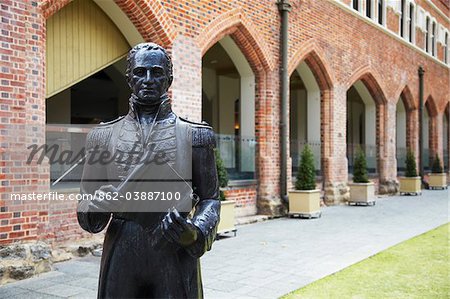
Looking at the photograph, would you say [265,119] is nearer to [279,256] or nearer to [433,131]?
[279,256]

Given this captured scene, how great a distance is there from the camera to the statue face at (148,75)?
221 centimetres

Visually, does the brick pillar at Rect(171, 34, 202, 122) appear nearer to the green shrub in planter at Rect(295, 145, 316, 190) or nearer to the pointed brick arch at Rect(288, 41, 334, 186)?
the green shrub in planter at Rect(295, 145, 316, 190)

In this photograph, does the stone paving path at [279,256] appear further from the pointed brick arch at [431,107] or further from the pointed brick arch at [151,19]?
the pointed brick arch at [431,107]

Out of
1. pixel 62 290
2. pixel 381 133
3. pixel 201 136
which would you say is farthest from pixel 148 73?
pixel 381 133

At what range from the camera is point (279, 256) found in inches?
273

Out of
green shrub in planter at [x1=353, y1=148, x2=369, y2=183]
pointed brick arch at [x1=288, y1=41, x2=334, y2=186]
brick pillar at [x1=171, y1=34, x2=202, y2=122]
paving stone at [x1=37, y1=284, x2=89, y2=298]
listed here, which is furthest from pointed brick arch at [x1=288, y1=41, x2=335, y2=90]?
paving stone at [x1=37, y1=284, x2=89, y2=298]

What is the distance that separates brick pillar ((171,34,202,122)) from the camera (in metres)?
8.41

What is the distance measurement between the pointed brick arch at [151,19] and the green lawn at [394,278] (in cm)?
466

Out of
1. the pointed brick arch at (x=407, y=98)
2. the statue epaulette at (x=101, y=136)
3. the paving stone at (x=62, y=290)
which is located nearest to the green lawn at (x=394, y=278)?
the paving stone at (x=62, y=290)

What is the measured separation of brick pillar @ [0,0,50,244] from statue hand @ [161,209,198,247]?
14.1ft

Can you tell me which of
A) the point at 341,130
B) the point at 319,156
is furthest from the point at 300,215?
the point at 341,130

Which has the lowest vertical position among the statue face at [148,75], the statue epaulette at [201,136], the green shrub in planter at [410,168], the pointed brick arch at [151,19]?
the green shrub in planter at [410,168]

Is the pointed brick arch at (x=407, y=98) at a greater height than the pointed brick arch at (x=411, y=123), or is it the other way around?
the pointed brick arch at (x=407, y=98)

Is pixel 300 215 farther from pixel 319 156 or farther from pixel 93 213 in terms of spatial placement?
pixel 93 213
